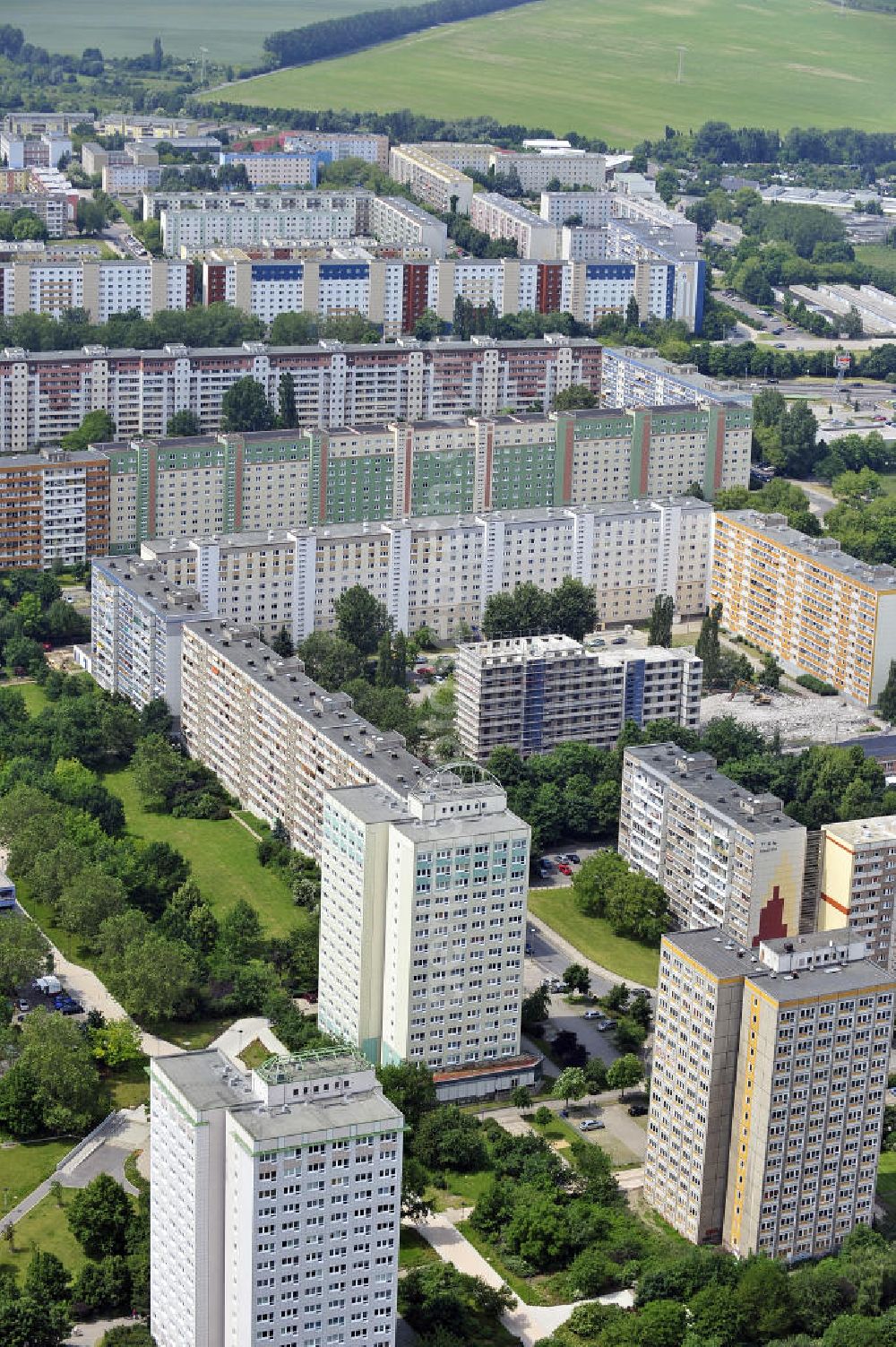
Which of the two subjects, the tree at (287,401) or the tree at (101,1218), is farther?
the tree at (287,401)

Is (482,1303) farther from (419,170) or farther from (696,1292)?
(419,170)

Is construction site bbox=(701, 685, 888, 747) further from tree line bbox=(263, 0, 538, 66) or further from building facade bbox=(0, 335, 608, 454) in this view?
tree line bbox=(263, 0, 538, 66)

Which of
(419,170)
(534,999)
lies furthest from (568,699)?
(419,170)

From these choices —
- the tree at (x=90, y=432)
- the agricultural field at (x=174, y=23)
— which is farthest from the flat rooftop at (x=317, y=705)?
the agricultural field at (x=174, y=23)

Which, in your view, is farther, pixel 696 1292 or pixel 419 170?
pixel 419 170

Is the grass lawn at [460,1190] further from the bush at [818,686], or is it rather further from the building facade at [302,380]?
the building facade at [302,380]

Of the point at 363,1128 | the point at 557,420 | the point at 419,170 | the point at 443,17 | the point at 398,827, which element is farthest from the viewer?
the point at 443,17

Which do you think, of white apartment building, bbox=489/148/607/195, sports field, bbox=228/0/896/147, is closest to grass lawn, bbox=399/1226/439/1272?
white apartment building, bbox=489/148/607/195
